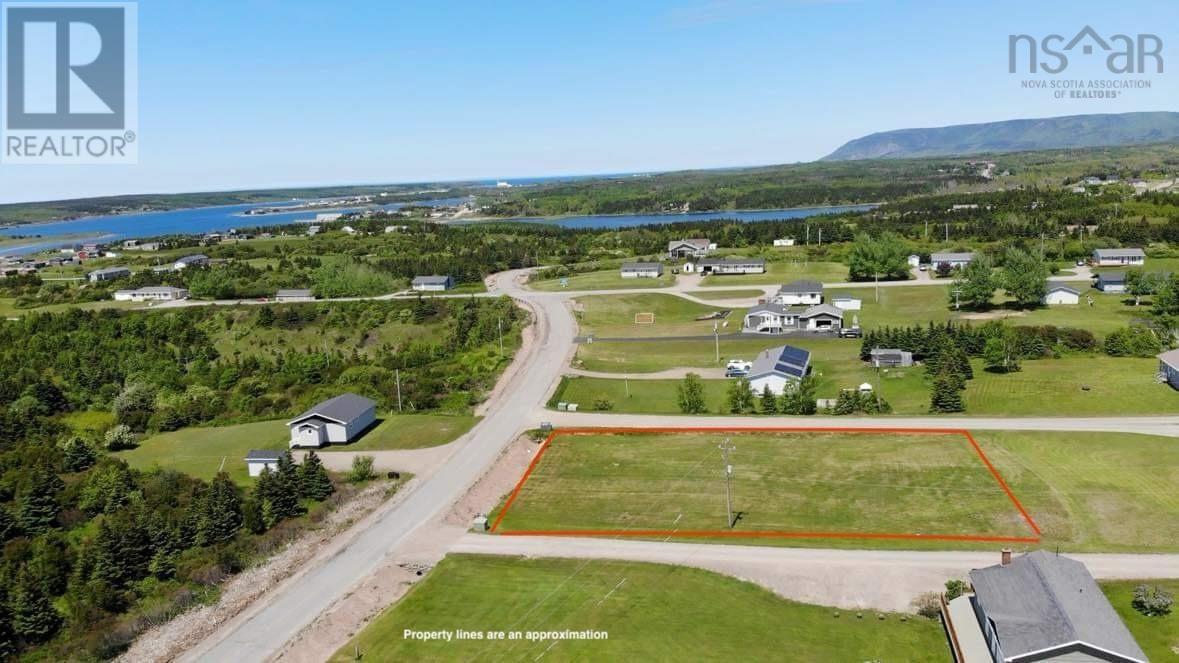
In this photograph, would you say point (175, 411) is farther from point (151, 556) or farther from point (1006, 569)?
point (1006, 569)

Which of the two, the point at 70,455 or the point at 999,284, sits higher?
the point at 999,284

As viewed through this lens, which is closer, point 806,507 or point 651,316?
point 806,507

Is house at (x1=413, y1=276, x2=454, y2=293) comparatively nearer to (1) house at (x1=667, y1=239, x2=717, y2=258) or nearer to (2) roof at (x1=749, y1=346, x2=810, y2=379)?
(1) house at (x1=667, y1=239, x2=717, y2=258)

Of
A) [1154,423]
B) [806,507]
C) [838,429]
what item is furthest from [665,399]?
[1154,423]

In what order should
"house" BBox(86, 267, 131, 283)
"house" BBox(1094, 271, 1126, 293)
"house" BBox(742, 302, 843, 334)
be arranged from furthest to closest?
"house" BBox(86, 267, 131, 283)
"house" BBox(1094, 271, 1126, 293)
"house" BBox(742, 302, 843, 334)

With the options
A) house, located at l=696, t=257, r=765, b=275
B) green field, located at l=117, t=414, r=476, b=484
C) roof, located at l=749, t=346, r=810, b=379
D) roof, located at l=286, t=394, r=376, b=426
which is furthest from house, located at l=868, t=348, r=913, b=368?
house, located at l=696, t=257, r=765, b=275

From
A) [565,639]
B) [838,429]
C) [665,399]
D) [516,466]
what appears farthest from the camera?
[665,399]

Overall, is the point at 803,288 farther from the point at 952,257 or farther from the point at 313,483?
the point at 313,483

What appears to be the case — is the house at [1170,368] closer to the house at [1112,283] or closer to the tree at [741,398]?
the tree at [741,398]
